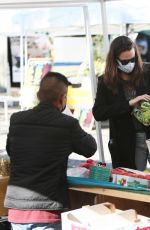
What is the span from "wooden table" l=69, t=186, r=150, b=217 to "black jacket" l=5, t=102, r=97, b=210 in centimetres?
25

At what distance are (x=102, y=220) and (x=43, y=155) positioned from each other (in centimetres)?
50

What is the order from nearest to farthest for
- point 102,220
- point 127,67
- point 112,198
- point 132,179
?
1. point 102,220
2. point 132,179
3. point 112,198
4. point 127,67

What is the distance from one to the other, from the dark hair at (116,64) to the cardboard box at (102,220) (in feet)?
3.99

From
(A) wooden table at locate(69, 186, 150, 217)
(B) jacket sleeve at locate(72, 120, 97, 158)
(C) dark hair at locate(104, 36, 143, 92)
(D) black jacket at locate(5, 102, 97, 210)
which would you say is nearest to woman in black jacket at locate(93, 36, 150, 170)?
(C) dark hair at locate(104, 36, 143, 92)

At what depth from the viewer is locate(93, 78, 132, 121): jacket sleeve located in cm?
330

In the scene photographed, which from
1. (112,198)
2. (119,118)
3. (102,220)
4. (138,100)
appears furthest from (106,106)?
(102,220)

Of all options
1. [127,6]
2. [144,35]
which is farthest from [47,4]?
[144,35]

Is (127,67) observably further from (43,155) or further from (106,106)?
(43,155)

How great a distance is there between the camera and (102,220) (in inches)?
89.2

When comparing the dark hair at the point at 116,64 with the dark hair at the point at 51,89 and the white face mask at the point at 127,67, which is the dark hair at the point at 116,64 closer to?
the white face mask at the point at 127,67

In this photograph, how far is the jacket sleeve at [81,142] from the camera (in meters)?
2.57

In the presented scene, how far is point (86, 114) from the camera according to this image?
838 cm

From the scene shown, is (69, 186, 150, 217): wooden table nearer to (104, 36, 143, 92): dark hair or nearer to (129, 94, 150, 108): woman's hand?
(129, 94, 150, 108): woman's hand

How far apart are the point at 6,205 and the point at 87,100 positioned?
5633 mm
